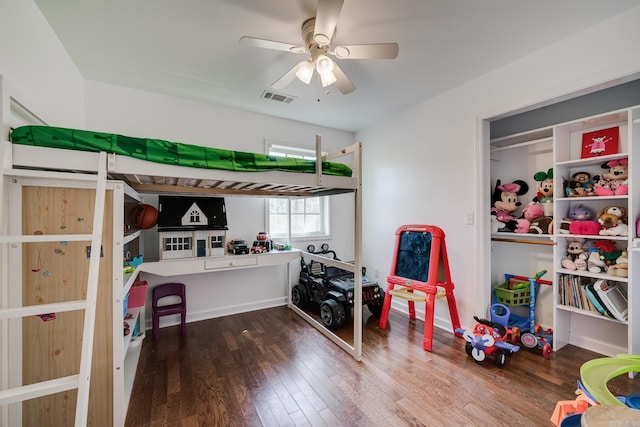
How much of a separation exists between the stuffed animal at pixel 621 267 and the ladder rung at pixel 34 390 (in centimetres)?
346

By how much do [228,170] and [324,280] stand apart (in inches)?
72.2

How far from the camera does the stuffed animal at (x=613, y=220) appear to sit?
206cm

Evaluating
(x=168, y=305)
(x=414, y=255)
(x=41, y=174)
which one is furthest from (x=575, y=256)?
(x=168, y=305)

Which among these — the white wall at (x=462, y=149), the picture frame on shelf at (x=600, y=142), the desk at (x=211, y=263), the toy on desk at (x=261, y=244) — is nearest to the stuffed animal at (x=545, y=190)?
the picture frame on shelf at (x=600, y=142)

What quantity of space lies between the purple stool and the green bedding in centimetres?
177

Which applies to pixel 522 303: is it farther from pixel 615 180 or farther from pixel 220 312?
pixel 220 312

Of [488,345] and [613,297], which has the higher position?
[613,297]

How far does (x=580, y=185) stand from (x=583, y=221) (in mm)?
356

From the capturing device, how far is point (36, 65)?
1.61 metres

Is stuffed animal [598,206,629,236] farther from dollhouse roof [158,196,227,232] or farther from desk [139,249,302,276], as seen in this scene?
dollhouse roof [158,196,227,232]

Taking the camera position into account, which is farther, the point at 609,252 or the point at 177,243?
the point at 177,243

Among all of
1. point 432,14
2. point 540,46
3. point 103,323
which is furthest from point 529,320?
point 103,323

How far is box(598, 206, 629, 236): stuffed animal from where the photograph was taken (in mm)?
2061

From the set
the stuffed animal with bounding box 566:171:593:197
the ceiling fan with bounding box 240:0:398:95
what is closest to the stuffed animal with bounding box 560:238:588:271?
the stuffed animal with bounding box 566:171:593:197
